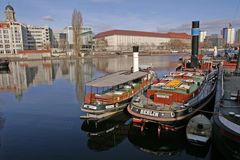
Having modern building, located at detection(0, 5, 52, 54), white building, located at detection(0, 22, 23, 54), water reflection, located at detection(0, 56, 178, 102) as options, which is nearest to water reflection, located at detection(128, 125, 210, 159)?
water reflection, located at detection(0, 56, 178, 102)

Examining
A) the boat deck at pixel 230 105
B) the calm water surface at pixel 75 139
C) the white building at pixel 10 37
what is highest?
the white building at pixel 10 37

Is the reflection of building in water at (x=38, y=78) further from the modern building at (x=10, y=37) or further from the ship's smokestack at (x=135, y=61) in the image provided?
the modern building at (x=10, y=37)

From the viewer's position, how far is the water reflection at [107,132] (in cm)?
1443

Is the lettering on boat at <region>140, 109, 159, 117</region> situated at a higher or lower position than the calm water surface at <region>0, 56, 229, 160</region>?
higher

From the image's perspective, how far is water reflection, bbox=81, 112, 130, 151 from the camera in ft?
47.3

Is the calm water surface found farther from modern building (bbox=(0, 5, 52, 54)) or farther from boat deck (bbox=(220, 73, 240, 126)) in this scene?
modern building (bbox=(0, 5, 52, 54))

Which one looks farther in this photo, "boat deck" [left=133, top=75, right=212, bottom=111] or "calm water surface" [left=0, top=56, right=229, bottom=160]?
"boat deck" [left=133, top=75, right=212, bottom=111]

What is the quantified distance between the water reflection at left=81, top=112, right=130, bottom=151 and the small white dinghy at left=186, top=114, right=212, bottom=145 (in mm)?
5086

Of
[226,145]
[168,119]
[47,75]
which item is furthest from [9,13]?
[226,145]

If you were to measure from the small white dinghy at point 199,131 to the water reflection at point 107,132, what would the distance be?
16.7 feet

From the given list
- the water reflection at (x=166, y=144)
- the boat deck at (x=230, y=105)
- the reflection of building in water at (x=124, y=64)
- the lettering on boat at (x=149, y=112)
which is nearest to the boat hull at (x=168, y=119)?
the lettering on boat at (x=149, y=112)

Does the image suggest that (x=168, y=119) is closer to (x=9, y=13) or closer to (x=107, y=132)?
(x=107, y=132)

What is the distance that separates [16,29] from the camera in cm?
12712

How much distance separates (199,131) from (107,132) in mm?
7217
